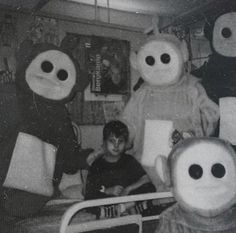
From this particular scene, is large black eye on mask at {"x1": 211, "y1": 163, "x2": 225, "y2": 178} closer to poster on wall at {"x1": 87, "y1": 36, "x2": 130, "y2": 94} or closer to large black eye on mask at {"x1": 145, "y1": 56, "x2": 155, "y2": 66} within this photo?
large black eye on mask at {"x1": 145, "y1": 56, "x2": 155, "y2": 66}

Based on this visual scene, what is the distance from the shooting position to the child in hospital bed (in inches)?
47.3

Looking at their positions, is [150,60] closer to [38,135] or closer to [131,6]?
[38,135]

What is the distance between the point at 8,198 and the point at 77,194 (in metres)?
0.22

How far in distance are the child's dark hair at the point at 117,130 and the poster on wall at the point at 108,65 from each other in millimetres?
467

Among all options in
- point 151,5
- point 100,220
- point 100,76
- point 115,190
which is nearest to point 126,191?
point 115,190

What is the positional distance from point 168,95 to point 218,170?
18.5 inches


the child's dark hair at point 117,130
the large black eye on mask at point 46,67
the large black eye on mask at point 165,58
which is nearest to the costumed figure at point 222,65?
the large black eye on mask at point 165,58

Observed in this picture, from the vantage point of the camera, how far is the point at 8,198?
1028 mm

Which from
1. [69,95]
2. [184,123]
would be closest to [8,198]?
[69,95]

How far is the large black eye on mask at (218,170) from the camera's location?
78 centimetres

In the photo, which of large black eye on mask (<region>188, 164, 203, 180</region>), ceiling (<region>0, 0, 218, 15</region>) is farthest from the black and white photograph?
ceiling (<region>0, 0, 218, 15</region>)

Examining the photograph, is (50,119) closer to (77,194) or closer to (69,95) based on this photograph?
(69,95)

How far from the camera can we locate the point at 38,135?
111 centimetres

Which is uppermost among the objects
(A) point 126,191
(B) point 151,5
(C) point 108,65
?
(B) point 151,5
